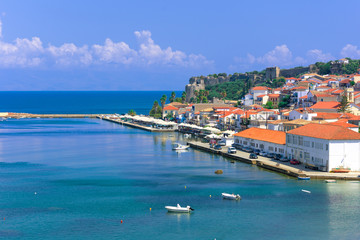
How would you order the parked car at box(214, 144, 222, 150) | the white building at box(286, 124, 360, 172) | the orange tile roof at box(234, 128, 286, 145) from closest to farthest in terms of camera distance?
the white building at box(286, 124, 360, 172), the orange tile roof at box(234, 128, 286, 145), the parked car at box(214, 144, 222, 150)

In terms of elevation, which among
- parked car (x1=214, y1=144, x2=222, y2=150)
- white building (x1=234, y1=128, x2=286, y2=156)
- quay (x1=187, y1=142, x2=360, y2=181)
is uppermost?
white building (x1=234, y1=128, x2=286, y2=156)

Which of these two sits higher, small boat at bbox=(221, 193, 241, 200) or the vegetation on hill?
the vegetation on hill

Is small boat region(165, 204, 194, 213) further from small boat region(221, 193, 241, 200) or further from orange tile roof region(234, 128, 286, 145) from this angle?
orange tile roof region(234, 128, 286, 145)

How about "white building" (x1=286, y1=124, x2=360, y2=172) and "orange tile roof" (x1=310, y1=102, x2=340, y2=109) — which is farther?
"orange tile roof" (x1=310, y1=102, x2=340, y2=109)

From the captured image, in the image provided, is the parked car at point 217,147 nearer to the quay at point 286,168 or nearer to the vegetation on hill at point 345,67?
the quay at point 286,168

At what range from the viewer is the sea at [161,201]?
35688 millimetres

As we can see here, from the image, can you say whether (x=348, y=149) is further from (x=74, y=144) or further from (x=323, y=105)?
(x=74, y=144)

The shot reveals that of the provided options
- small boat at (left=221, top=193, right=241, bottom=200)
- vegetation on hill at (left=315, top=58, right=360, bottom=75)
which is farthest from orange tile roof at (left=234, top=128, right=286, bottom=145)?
vegetation on hill at (left=315, top=58, right=360, bottom=75)

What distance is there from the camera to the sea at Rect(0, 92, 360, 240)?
35688mm

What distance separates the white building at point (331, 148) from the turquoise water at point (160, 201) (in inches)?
157

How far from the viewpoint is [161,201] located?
43.3 meters

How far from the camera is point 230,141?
80.4m

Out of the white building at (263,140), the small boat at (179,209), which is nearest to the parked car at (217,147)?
the white building at (263,140)

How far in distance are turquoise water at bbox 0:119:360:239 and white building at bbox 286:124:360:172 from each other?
399 cm
